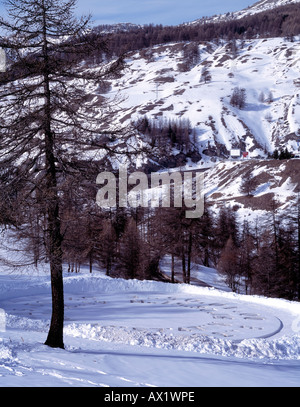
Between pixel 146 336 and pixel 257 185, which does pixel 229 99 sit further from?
pixel 146 336

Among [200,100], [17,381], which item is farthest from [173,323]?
[200,100]

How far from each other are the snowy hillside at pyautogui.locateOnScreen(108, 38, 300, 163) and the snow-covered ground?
82.8 meters

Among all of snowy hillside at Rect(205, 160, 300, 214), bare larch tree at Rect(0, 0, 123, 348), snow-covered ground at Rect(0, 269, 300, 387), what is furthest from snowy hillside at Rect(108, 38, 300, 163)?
bare larch tree at Rect(0, 0, 123, 348)

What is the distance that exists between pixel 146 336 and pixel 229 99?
146010 mm

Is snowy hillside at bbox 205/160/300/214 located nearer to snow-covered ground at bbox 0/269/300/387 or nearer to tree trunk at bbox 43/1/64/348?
snow-covered ground at bbox 0/269/300/387

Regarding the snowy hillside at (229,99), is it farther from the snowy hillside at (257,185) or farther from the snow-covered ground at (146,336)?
the snow-covered ground at (146,336)

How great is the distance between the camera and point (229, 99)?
148250 millimetres

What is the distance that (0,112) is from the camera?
9359mm

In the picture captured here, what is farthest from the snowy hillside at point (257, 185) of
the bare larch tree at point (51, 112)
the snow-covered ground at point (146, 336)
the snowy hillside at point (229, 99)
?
the bare larch tree at point (51, 112)

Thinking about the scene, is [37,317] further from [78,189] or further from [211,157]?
[211,157]

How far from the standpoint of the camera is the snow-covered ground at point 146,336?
7539 mm

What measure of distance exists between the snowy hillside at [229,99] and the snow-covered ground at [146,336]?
3260 inches

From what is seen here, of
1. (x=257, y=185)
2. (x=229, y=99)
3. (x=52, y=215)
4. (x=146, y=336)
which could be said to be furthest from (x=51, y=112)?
(x=229, y=99)

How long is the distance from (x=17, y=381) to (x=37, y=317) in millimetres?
11687
